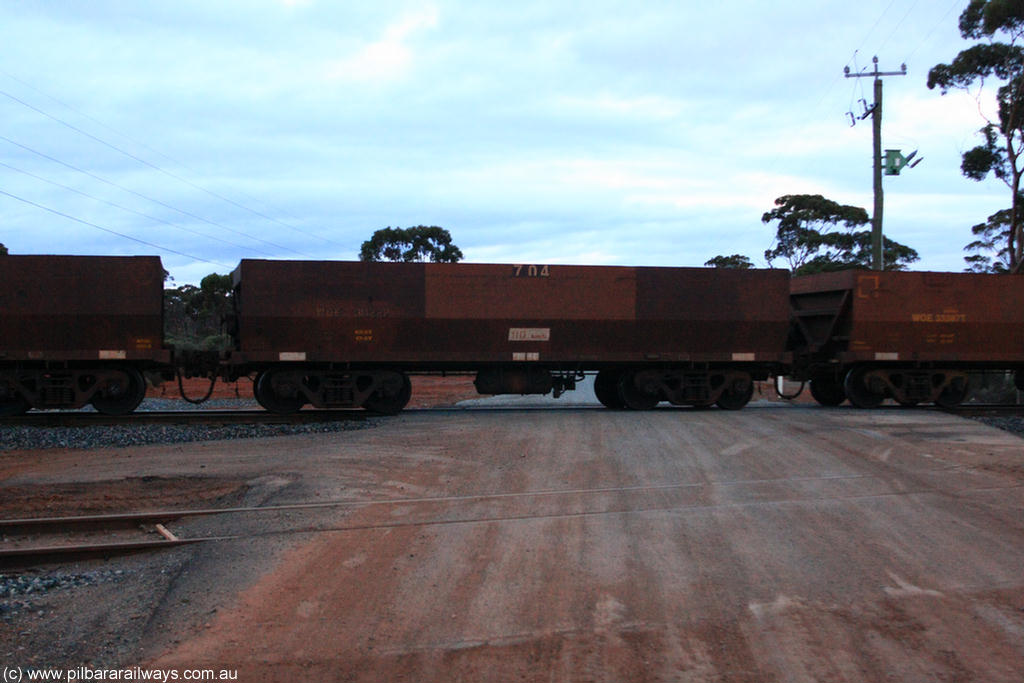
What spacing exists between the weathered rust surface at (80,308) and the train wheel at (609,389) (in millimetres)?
9139

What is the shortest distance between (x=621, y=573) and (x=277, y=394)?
11.6m

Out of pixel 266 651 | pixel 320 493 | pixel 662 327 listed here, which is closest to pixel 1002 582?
pixel 266 651

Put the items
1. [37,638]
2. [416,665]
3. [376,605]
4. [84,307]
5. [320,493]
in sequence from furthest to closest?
[84,307] < [320,493] < [376,605] < [37,638] < [416,665]

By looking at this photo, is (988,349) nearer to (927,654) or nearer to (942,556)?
(942,556)

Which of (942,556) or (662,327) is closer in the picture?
(942,556)

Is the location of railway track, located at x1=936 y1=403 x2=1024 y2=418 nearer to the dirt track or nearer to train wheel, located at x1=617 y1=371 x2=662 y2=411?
train wheel, located at x1=617 y1=371 x2=662 y2=411

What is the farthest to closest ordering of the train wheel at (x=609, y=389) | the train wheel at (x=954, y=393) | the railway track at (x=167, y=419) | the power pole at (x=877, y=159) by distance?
the power pole at (x=877, y=159), the train wheel at (x=954, y=393), the train wheel at (x=609, y=389), the railway track at (x=167, y=419)

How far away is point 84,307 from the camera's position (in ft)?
49.5

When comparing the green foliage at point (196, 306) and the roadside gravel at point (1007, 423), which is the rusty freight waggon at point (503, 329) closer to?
the roadside gravel at point (1007, 423)

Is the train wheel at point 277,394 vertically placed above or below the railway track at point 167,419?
above

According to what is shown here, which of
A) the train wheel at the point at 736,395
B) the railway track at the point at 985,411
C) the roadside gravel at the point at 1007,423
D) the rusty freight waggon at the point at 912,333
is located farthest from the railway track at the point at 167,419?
the railway track at the point at 985,411

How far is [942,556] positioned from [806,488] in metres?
2.23

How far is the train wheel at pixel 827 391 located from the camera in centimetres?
1923

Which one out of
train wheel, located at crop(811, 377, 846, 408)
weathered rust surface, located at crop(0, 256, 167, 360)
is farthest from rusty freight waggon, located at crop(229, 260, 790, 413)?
train wheel, located at crop(811, 377, 846, 408)
